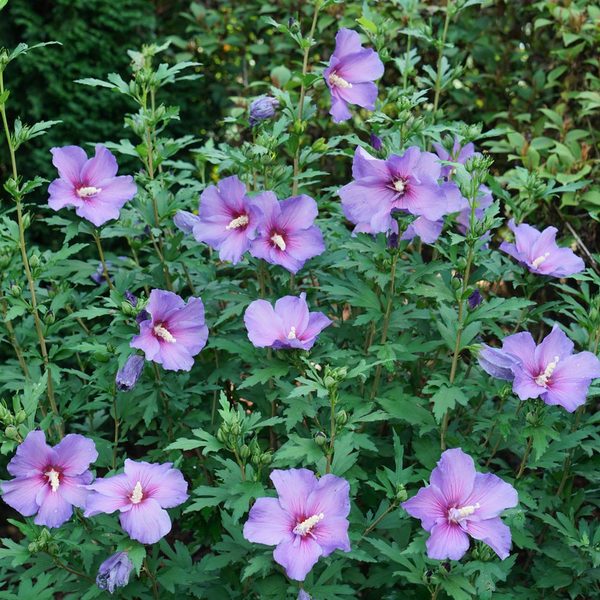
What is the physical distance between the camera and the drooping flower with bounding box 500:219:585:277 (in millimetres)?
2365

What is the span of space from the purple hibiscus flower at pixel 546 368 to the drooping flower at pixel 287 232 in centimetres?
56

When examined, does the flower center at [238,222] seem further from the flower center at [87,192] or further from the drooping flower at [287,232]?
the flower center at [87,192]

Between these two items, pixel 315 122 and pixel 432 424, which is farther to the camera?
pixel 315 122

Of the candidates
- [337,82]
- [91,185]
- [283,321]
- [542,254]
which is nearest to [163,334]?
[283,321]

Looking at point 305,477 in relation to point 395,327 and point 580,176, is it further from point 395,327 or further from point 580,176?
point 580,176

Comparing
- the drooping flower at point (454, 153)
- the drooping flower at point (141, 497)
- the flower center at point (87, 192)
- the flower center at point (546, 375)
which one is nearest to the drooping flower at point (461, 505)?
the flower center at point (546, 375)

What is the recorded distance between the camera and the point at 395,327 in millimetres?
2414

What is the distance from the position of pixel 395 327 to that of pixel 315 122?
2194 millimetres

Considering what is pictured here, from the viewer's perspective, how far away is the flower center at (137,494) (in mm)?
1947

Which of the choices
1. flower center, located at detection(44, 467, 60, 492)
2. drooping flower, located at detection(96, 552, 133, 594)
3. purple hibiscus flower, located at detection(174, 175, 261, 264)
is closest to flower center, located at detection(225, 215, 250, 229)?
purple hibiscus flower, located at detection(174, 175, 261, 264)

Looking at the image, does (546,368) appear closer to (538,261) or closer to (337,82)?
(538,261)

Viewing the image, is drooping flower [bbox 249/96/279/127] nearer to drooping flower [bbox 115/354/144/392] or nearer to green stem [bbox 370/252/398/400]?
green stem [bbox 370/252/398/400]

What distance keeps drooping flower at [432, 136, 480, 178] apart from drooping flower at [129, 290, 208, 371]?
0.93 meters

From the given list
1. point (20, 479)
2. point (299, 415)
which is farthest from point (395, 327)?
point (20, 479)
